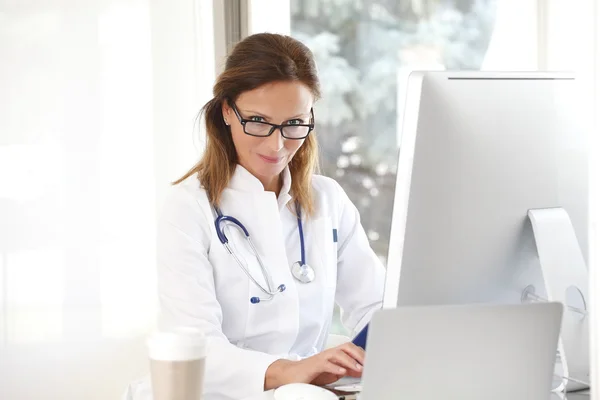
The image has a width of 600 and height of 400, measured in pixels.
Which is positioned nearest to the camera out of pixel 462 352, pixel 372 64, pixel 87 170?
pixel 462 352

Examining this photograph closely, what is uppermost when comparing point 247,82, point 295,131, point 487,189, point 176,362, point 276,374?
point 247,82

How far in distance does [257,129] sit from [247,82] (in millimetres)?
103

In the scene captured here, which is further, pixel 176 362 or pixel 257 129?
Result: pixel 257 129

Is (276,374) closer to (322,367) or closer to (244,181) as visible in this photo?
(322,367)

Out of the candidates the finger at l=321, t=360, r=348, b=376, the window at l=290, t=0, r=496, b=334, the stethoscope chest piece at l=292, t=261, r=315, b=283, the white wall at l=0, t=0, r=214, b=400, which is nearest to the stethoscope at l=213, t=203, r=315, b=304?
the stethoscope chest piece at l=292, t=261, r=315, b=283

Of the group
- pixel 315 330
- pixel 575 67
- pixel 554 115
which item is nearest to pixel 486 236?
pixel 554 115

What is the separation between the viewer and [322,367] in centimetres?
140

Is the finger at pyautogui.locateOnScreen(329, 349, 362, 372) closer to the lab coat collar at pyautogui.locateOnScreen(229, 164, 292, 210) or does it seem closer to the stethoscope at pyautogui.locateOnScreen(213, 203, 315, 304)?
the stethoscope at pyautogui.locateOnScreen(213, 203, 315, 304)

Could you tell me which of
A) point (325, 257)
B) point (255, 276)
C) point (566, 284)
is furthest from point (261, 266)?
point (566, 284)

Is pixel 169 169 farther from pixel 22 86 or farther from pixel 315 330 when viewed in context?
pixel 315 330

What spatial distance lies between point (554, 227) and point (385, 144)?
82.1 inches

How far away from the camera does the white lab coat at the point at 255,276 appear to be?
1.65 m

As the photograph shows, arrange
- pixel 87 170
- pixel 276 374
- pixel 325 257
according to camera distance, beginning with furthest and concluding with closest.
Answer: pixel 87 170, pixel 325 257, pixel 276 374

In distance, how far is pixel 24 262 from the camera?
2.90 m
